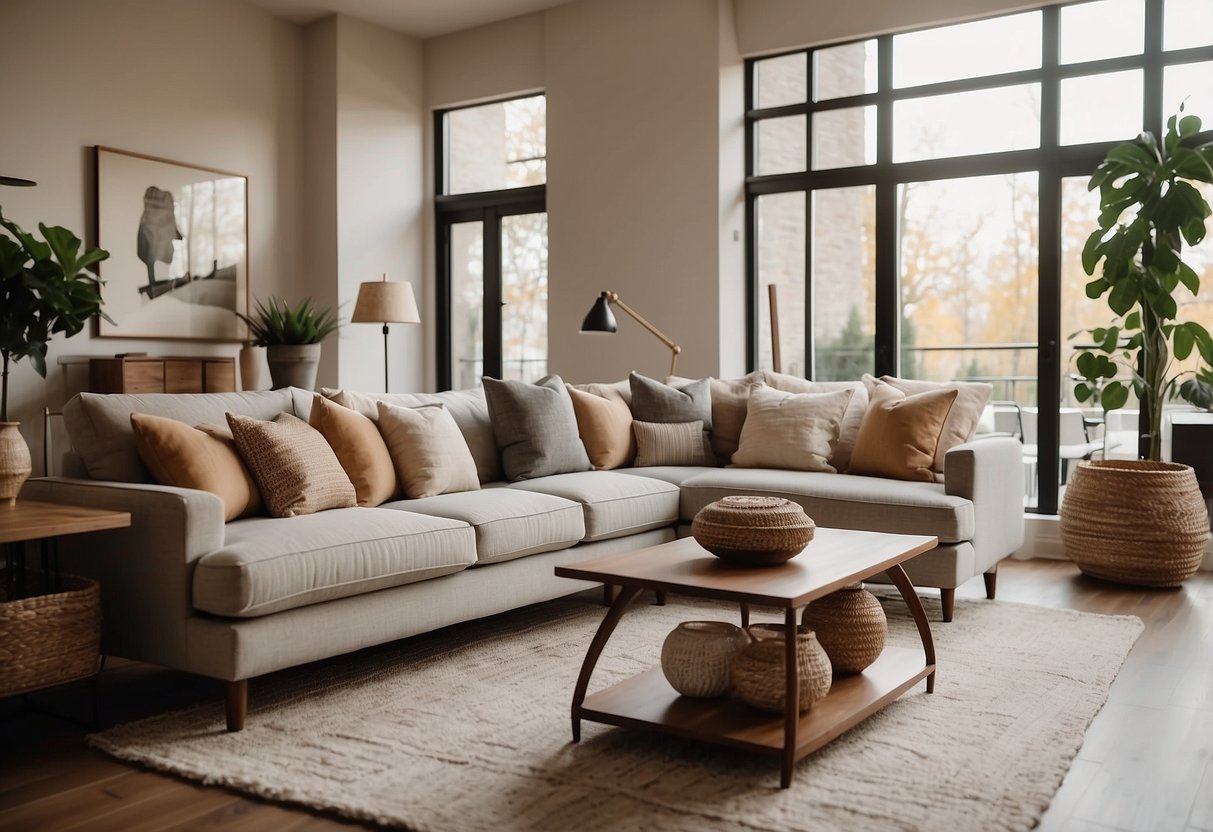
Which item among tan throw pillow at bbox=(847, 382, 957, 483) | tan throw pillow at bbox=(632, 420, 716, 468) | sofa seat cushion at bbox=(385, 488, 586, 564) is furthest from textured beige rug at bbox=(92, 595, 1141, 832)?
tan throw pillow at bbox=(632, 420, 716, 468)

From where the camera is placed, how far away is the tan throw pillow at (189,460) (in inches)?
121

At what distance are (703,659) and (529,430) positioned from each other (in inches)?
78.7

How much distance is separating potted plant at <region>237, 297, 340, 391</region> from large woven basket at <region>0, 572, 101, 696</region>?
3612mm

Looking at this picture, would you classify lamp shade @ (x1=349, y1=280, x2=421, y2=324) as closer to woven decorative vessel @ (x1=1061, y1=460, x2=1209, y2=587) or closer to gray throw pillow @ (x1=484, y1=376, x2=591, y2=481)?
gray throw pillow @ (x1=484, y1=376, x2=591, y2=481)

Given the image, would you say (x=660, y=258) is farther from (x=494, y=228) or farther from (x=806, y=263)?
(x=494, y=228)

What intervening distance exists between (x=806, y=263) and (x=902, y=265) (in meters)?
0.57

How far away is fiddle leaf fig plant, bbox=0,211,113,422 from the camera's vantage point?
2910mm

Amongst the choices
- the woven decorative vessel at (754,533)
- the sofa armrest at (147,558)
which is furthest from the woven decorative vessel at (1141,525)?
the sofa armrest at (147,558)

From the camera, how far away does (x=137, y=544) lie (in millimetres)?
2785

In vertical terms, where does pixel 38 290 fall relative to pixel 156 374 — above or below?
above

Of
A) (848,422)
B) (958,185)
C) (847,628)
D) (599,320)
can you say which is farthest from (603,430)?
(958,185)

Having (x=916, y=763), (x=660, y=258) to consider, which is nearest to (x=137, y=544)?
(x=916, y=763)

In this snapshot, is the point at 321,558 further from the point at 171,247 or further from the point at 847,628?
the point at 171,247

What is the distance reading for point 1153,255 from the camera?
177 inches
